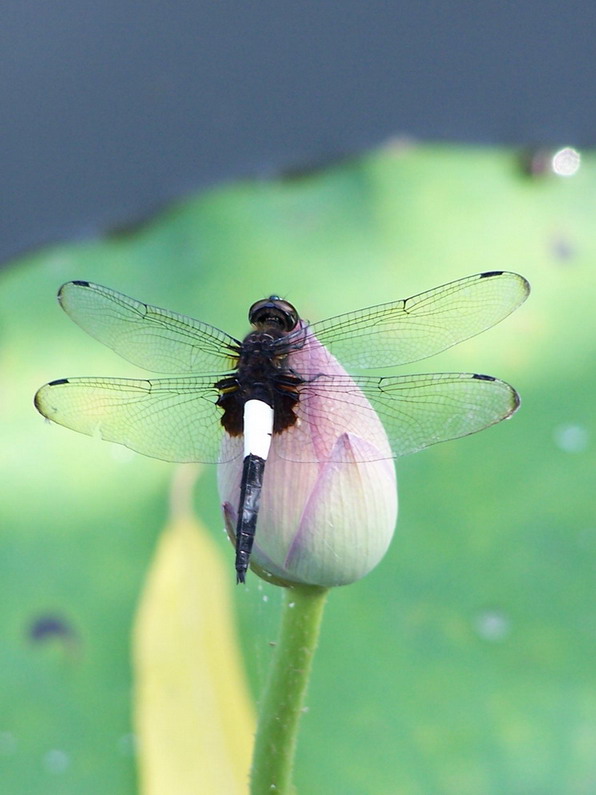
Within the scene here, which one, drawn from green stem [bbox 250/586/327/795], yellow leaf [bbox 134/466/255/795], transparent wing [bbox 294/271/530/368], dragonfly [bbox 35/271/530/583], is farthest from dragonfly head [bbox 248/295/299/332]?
yellow leaf [bbox 134/466/255/795]

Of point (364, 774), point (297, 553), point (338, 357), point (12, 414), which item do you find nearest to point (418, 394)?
point (338, 357)

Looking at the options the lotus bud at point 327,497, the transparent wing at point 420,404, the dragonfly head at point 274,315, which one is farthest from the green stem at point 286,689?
the dragonfly head at point 274,315

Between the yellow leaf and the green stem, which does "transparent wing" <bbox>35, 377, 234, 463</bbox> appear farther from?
the yellow leaf

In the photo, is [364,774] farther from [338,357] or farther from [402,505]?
[338,357]

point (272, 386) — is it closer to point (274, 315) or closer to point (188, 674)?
point (274, 315)

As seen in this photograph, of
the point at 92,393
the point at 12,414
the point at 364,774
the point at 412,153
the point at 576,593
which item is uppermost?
the point at 412,153

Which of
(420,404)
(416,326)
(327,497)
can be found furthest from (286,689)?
(416,326)

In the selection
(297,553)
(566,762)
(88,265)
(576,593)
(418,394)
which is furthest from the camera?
(88,265)
